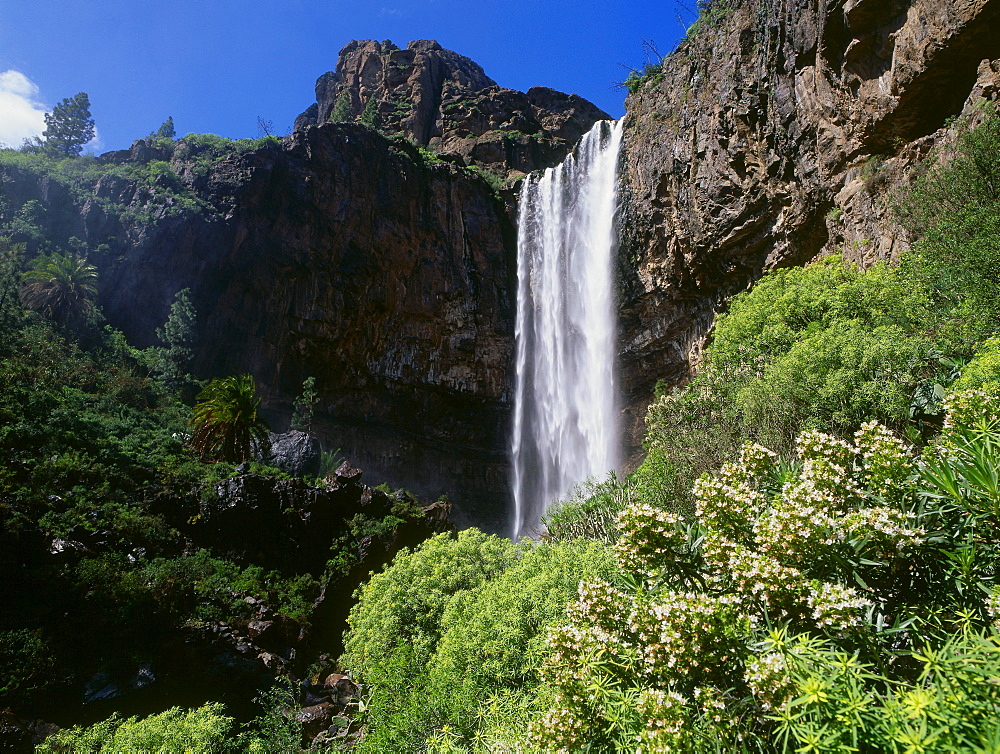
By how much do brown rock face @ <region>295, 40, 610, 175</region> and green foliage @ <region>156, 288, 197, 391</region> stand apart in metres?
21.3

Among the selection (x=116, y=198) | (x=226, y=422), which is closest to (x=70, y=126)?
(x=116, y=198)

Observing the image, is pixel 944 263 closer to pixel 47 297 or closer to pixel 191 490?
pixel 191 490

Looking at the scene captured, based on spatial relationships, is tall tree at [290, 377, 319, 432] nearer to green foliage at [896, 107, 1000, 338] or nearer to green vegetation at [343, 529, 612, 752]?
green vegetation at [343, 529, 612, 752]

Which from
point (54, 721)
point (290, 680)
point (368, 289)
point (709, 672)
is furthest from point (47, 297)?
point (709, 672)

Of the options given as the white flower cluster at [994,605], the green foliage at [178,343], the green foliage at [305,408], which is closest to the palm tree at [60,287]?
the green foliage at [178,343]

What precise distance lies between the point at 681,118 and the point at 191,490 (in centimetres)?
2595

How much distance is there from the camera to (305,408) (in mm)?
32562

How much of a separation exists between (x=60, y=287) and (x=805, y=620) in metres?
37.1

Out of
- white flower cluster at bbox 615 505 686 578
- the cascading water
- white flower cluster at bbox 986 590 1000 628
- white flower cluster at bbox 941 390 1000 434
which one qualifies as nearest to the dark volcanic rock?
the cascading water

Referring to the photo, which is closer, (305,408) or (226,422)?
(226,422)

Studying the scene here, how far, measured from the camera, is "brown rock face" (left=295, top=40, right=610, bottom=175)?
152ft

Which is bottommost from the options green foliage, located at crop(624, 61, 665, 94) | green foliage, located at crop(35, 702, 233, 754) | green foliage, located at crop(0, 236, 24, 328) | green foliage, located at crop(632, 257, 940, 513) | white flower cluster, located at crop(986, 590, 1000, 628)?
green foliage, located at crop(35, 702, 233, 754)

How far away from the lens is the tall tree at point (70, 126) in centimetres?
5441

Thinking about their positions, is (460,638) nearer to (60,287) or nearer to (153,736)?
(153,736)
